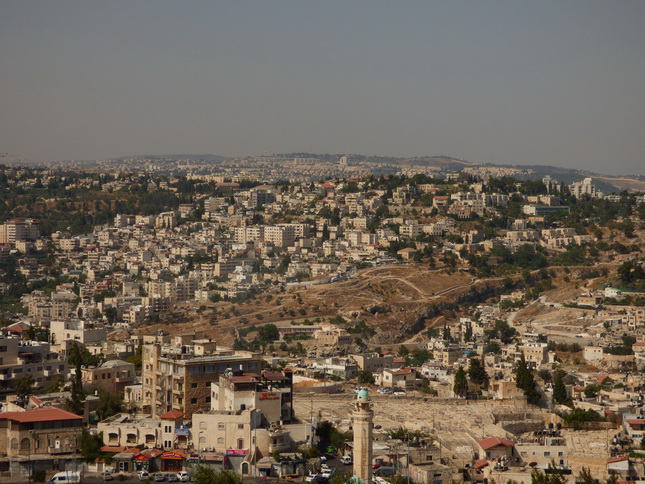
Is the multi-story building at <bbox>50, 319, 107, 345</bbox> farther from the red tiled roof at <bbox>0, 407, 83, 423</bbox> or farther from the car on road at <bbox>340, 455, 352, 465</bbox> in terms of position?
the car on road at <bbox>340, 455, 352, 465</bbox>

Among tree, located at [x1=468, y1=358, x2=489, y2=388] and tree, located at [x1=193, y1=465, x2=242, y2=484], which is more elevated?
tree, located at [x1=193, y1=465, x2=242, y2=484]

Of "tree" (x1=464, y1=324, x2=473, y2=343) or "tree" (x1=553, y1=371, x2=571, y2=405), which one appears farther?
"tree" (x1=464, y1=324, x2=473, y2=343)

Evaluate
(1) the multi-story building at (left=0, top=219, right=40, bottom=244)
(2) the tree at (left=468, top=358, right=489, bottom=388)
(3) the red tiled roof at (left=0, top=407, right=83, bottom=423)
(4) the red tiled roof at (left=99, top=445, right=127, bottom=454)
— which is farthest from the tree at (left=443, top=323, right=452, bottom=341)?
(1) the multi-story building at (left=0, top=219, right=40, bottom=244)

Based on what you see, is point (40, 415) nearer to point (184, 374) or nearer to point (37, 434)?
point (37, 434)

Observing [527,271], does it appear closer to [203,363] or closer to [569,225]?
[569,225]

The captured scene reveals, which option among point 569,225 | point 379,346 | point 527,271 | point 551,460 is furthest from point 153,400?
point 569,225

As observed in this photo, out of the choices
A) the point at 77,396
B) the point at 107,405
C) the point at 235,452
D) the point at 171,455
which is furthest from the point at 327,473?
the point at 77,396

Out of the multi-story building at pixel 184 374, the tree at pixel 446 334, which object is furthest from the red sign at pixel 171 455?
the tree at pixel 446 334
